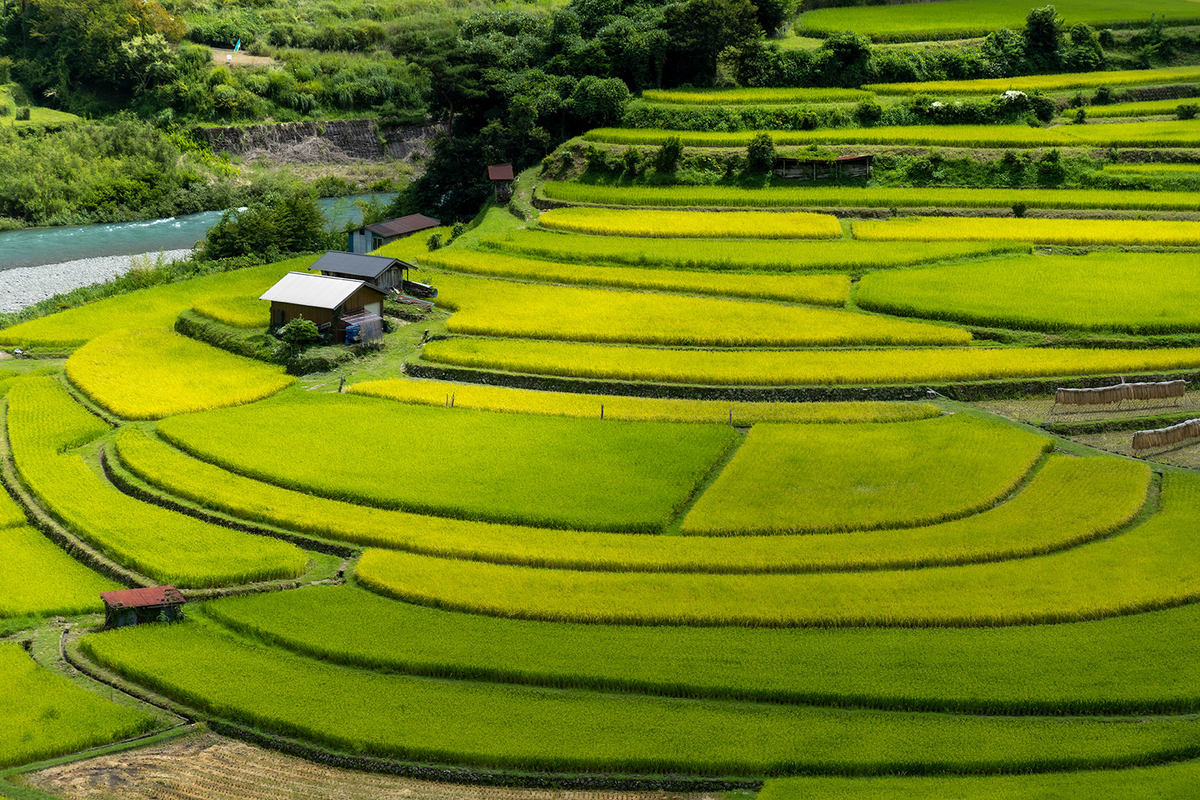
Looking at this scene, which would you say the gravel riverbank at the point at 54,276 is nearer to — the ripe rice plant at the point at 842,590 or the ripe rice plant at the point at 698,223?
the ripe rice plant at the point at 698,223

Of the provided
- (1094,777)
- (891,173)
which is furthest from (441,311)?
(1094,777)

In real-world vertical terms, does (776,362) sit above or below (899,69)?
below

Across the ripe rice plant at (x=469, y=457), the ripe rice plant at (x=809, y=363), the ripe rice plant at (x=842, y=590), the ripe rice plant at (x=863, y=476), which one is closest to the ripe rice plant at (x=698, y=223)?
the ripe rice plant at (x=809, y=363)

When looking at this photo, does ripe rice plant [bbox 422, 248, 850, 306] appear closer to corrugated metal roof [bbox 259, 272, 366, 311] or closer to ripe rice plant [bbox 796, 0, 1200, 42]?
corrugated metal roof [bbox 259, 272, 366, 311]

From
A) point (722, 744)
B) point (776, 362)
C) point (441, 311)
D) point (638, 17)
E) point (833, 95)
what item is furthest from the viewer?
point (638, 17)

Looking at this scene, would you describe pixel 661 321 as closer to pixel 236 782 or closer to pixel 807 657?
pixel 807 657

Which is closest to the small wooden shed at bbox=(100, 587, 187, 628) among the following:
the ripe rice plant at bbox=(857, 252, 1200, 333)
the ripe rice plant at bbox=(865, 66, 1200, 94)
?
the ripe rice plant at bbox=(857, 252, 1200, 333)

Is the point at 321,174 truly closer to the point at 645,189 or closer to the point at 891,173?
the point at 645,189
